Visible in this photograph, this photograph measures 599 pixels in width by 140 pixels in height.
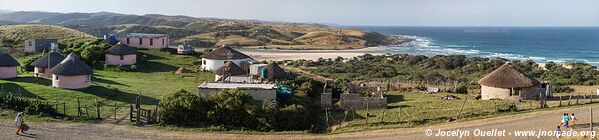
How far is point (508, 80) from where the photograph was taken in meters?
28.2

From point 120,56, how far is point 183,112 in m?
21.8

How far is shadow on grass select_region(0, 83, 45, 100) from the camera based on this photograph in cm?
2644

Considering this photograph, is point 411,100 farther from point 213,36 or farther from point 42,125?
point 213,36

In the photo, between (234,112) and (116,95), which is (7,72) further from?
(234,112)

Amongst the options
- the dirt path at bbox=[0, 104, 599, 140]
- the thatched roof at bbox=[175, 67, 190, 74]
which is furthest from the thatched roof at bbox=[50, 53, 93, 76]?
the thatched roof at bbox=[175, 67, 190, 74]

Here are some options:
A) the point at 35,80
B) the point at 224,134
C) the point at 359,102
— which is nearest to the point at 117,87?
the point at 35,80

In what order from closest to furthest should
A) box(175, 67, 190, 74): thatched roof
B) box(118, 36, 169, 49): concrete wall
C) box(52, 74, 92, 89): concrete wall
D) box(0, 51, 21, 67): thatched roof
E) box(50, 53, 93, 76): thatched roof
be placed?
1. box(50, 53, 93, 76): thatched roof
2. box(52, 74, 92, 89): concrete wall
3. box(0, 51, 21, 67): thatched roof
4. box(175, 67, 190, 74): thatched roof
5. box(118, 36, 169, 49): concrete wall

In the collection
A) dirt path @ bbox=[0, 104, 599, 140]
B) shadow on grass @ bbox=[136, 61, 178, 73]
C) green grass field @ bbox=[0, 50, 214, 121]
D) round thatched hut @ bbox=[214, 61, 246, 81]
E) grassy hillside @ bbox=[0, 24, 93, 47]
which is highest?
grassy hillside @ bbox=[0, 24, 93, 47]

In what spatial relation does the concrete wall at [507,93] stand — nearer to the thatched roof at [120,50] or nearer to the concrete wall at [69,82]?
the concrete wall at [69,82]

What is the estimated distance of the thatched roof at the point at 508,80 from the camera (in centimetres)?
2780

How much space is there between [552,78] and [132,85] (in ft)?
116

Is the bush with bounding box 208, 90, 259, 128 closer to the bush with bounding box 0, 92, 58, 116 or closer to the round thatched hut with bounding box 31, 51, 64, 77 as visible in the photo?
the bush with bounding box 0, 92, 58, 116

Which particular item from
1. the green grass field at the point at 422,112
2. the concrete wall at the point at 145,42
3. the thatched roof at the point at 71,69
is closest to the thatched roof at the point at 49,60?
the thatched roof at the point at 71,69

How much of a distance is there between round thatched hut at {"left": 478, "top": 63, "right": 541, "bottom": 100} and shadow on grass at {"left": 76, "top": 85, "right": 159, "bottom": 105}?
1704cm
